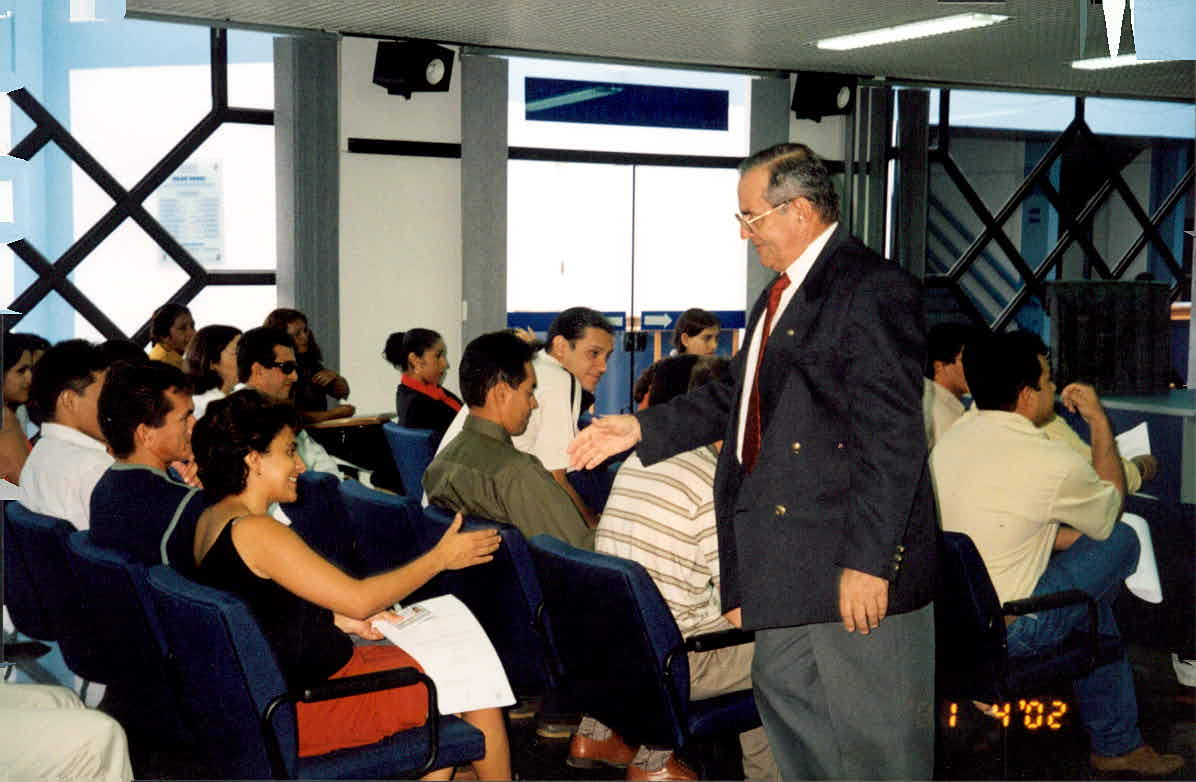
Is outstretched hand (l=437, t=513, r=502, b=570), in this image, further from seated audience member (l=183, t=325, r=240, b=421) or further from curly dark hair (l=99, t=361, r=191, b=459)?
seated audience member (l=183, t=325, r=240, b=421)

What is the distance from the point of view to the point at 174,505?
3.10 metres

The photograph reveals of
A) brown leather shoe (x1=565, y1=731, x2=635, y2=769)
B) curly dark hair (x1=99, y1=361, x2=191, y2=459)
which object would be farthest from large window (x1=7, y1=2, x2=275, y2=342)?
brown leather shoe (x1=565, y1=731, x2=635, y2=769)

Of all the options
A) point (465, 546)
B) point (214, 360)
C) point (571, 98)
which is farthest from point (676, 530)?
point (571, 98)

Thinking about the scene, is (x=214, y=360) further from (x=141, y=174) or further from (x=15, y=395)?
(x=141, y=174)

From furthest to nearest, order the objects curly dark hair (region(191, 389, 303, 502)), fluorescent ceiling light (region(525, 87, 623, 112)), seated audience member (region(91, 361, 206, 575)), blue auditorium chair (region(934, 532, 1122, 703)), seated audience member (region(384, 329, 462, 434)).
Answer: fluorescent ceiling light (region(525, 87, 623, 112)) → seated audience member (region(384, 329, 462, 434)) → blue auditorium chair (region(934, 532, 1122, 703)) → seated audience member (region(91, 361, 206, 575)) → curly dark hair (region(191, 389, 303, 502))

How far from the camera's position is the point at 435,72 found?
8.48 metres

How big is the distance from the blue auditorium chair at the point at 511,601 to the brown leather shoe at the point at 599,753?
0.78 ft

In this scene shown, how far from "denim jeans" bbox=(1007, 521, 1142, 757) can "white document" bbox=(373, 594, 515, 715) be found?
4.91 ft

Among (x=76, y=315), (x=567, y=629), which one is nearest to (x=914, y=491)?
(x=567, y=629)

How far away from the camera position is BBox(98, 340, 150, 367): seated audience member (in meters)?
4.02

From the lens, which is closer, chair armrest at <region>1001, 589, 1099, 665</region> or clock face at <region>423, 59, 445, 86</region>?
chair armrest at <region>1001, 589, 1099, 665</region>

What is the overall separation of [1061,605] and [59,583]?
8.65 ft

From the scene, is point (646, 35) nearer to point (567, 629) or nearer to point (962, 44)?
point (962, 44)

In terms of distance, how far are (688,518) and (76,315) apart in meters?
6.36
